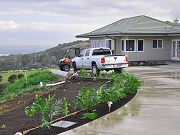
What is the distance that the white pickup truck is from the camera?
24.1 meters

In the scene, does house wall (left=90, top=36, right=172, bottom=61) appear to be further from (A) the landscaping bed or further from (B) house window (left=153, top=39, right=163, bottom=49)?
(A) the landscaping bed

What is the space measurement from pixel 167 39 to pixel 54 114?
102 feet

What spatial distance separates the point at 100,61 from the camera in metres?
24.3

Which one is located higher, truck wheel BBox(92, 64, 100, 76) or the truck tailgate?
the truck tailgate

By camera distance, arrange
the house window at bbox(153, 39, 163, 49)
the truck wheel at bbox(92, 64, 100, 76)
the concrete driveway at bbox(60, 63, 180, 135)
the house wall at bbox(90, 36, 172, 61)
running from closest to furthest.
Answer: the concrete driveway at bbox(60, 63, 180, 135)
the truck wheel at bbox(92, 64, 100, 76)
the house wall at bbox(90, 36, 172, 61)
the house window at bbox(153, 39, 163, 49)

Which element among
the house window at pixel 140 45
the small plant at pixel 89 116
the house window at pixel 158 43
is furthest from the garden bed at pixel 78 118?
the house window at pixel 158 43

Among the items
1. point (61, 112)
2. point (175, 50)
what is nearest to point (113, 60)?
point (61, 112)

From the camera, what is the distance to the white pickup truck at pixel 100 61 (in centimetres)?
2409

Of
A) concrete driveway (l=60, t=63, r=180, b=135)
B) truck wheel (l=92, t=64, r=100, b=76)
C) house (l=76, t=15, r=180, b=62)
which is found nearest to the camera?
concrete driveway (l=60, t=63, r=180, b=135)

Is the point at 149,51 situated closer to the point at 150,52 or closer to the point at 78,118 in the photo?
the point at 150,52

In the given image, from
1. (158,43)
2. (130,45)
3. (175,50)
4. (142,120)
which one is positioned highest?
(158,43)

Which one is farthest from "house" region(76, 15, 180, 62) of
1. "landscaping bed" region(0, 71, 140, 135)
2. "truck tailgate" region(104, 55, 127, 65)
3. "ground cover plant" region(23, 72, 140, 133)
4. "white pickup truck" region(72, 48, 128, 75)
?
"landscaping bed" region(0, 71, 140, 135)

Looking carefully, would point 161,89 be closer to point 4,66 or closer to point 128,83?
point 128,83

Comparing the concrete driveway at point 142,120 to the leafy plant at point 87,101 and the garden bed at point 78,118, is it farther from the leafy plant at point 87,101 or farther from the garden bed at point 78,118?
the leafy plant at point 87,101
